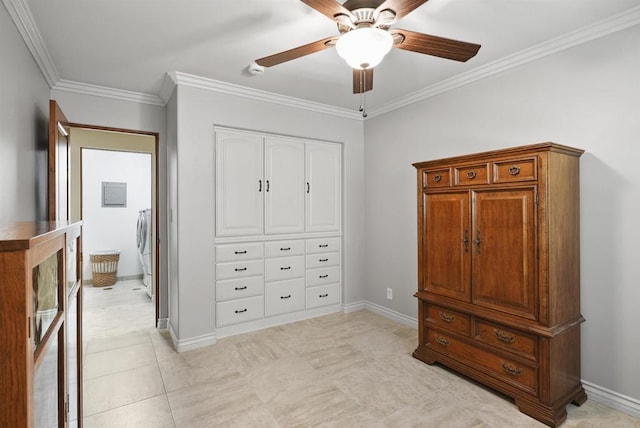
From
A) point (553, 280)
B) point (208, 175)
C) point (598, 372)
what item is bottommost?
point (598, 372)

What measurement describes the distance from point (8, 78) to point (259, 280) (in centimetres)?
253

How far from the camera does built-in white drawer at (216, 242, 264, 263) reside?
3412 mm

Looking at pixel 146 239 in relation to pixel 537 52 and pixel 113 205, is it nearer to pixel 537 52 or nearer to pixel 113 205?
pixel 113 205

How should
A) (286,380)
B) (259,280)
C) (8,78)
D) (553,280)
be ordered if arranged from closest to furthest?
(8,78) < (553,280) < (286,380) < (259,280)

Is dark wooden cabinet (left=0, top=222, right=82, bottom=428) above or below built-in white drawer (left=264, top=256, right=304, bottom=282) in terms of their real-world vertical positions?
above

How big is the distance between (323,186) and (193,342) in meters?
2.16

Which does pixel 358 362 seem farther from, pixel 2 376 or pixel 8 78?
pixel 8 78

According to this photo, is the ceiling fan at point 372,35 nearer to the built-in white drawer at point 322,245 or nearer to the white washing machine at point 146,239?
the built-in white drawer at point 322,245

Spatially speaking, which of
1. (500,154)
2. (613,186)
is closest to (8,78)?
(500,154)

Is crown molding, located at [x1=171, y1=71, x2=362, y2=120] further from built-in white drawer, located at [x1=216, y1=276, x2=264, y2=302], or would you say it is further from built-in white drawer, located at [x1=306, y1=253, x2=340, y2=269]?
built-in white drawer, located at [x1=216, y1=276, x2=264, y2=302]

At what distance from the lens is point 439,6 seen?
2.05 metres

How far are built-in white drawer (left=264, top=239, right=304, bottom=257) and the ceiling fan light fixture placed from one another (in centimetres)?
239

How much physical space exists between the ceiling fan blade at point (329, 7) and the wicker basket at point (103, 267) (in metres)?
5.68

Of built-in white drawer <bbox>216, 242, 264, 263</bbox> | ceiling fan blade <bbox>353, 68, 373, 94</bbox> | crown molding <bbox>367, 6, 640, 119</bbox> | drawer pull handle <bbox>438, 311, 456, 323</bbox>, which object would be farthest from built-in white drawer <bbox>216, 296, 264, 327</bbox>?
crown molding <bbox>367, 6, 640, 119</bbox>
